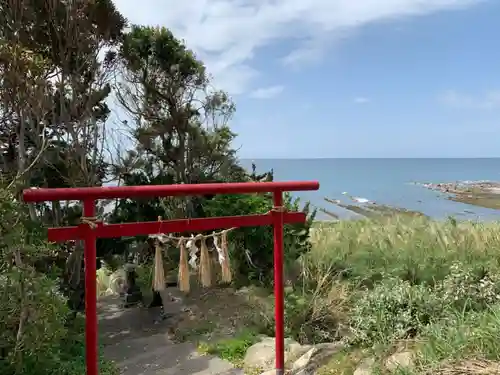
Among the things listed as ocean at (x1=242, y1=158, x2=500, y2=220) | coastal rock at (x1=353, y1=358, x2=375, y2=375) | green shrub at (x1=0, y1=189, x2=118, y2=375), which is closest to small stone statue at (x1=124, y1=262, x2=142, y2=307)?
ocean at (x1=242, y1=158, x2=500, y2=220)

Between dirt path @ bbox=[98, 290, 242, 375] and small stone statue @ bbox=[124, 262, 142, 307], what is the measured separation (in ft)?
0.32

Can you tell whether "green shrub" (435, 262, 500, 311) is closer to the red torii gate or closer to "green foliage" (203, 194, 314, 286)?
the red torii gate

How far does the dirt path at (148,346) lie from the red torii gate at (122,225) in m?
0.83

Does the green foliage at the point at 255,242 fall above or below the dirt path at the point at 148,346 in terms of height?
above

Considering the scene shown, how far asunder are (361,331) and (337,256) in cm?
225

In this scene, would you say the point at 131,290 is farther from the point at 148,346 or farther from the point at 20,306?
the point at 20,306

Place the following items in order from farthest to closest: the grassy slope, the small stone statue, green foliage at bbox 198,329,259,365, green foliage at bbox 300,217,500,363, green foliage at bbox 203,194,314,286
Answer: the small stone statue → green foliage at bbox 203,194,314,286 → green foliage at bbox 198,329,259,365 → green foliage at bbox 300,217,500,363 → the grassy slope

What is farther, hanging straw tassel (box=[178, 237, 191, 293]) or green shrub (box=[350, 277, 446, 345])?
green shrub (box=[350, 277, 446, 345])

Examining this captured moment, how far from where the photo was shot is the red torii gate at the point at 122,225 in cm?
254

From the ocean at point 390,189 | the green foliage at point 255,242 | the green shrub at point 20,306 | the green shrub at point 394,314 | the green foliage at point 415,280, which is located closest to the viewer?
the green shrub at point 20,306

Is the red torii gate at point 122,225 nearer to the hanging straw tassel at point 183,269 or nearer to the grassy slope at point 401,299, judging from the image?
the hanging straw tassel at point 183,269

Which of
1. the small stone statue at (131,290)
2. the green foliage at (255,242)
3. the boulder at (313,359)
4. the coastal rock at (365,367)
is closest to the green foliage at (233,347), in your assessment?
the boulder at (313,359)

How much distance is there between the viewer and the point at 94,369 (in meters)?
2.67

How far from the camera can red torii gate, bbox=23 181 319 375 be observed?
254 centimetres
